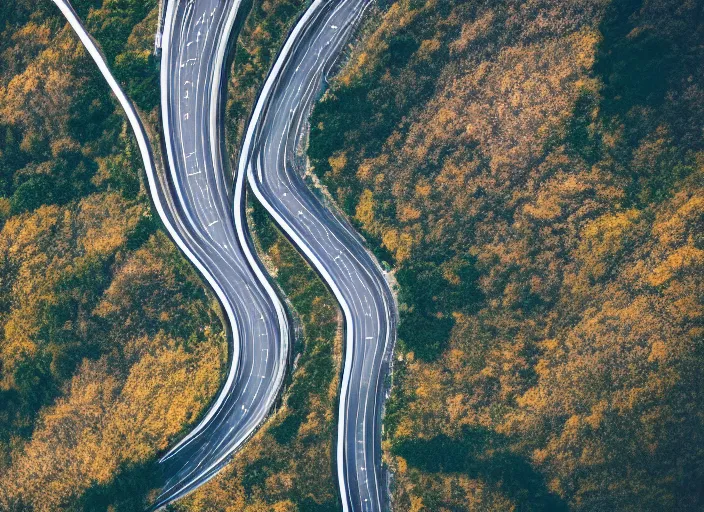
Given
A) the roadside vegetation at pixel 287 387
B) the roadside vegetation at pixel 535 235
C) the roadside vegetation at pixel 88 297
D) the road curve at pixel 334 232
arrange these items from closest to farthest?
the roadside vegetation at pixel 535 235
the roadside vegetation at pixel 287 387
the roadside vegetation at pixel 88 297
the road curve at pixel 334 232

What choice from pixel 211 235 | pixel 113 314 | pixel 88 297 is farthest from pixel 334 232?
pixel 88 297

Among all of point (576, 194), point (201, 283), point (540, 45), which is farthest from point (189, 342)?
point (540, 45)

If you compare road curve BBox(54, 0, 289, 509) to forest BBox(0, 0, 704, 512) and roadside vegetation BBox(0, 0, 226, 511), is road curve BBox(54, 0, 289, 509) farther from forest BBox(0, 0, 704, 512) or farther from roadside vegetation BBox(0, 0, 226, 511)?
forest BBox(0, 0, 704, 512)

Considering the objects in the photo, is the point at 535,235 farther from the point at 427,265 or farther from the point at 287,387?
the point at 287,387

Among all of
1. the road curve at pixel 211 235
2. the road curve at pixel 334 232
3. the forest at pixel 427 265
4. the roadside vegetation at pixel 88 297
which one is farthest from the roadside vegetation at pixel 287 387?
the roadside vegetation at pixel 88 297

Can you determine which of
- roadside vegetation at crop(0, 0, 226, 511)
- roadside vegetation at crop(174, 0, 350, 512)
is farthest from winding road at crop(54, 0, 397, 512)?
roadside vegetation at crop(0, 0, 226, 511)

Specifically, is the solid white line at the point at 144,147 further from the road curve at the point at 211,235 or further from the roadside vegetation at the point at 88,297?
the roadside vegetation at the point at 88,297

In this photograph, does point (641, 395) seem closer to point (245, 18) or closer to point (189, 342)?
point (189, 342)
